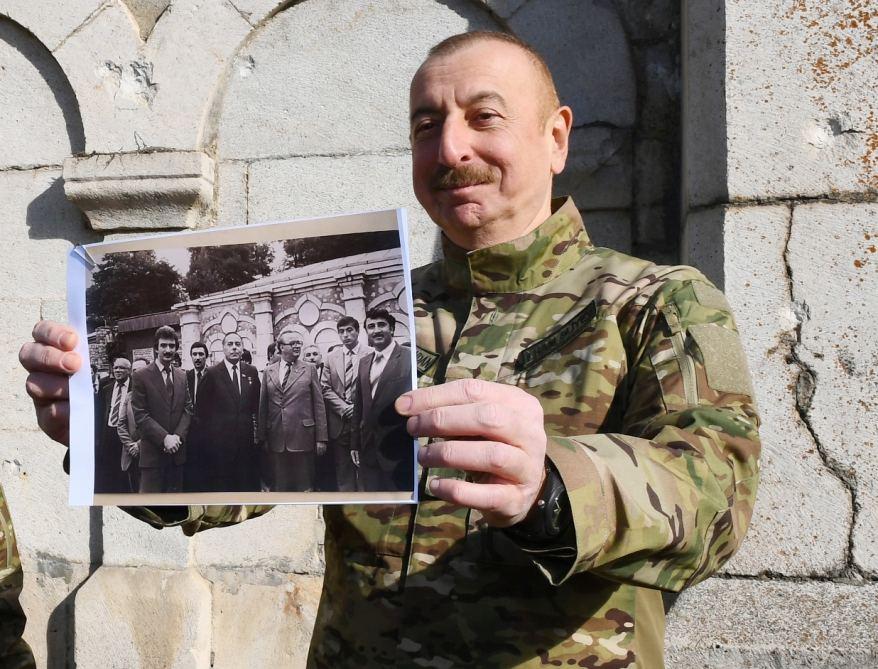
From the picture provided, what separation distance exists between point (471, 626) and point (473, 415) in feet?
1.46

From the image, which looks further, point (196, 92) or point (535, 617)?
point (196, 92)

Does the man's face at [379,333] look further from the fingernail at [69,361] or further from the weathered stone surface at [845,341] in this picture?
the weathered stone surface at [845,341]

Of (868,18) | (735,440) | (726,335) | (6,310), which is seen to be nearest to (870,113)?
(868,18)

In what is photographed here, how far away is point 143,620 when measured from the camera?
2.51 metres

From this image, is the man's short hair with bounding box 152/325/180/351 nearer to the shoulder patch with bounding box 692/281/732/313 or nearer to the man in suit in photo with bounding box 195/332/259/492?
the man in suit in photo with bounding box 195/332/259/492

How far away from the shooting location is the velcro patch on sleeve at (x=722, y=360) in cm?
107

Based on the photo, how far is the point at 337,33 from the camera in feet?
8.64

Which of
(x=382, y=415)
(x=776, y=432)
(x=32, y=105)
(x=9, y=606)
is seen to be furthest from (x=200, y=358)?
(x=32, y=105)

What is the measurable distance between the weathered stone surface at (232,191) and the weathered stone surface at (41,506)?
34.1 inches

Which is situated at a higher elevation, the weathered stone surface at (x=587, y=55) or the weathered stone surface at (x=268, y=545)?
the weathered stone surface at (x=587, y=55)

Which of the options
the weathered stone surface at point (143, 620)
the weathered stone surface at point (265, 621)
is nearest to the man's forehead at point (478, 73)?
the weathered stone surface at point (265, 621)

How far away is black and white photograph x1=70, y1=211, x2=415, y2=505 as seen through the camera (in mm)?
957

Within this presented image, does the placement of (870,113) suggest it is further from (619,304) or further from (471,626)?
(471,626)

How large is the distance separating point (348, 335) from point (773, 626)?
130 centimetres
